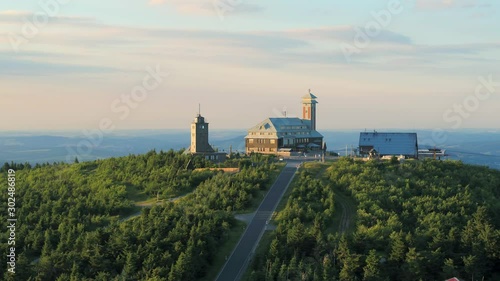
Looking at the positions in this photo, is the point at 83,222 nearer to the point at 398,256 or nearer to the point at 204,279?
the point at 204,279

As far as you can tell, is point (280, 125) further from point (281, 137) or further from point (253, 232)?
point (253, 232)

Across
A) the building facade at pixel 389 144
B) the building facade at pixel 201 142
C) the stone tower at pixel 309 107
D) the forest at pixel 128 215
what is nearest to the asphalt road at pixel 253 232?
the forest at pixel 128 215

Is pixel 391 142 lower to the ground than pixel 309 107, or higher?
lower

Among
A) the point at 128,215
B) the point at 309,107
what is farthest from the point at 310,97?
the point at 128,215

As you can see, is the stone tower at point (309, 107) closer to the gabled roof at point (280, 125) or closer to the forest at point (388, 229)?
the gabled roof at point (280, 125)

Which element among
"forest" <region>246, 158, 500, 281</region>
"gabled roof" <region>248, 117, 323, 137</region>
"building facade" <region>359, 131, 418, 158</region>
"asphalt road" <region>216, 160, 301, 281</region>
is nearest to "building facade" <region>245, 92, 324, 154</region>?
"gabled roof" <region>248, 117, 323, 137</region>
